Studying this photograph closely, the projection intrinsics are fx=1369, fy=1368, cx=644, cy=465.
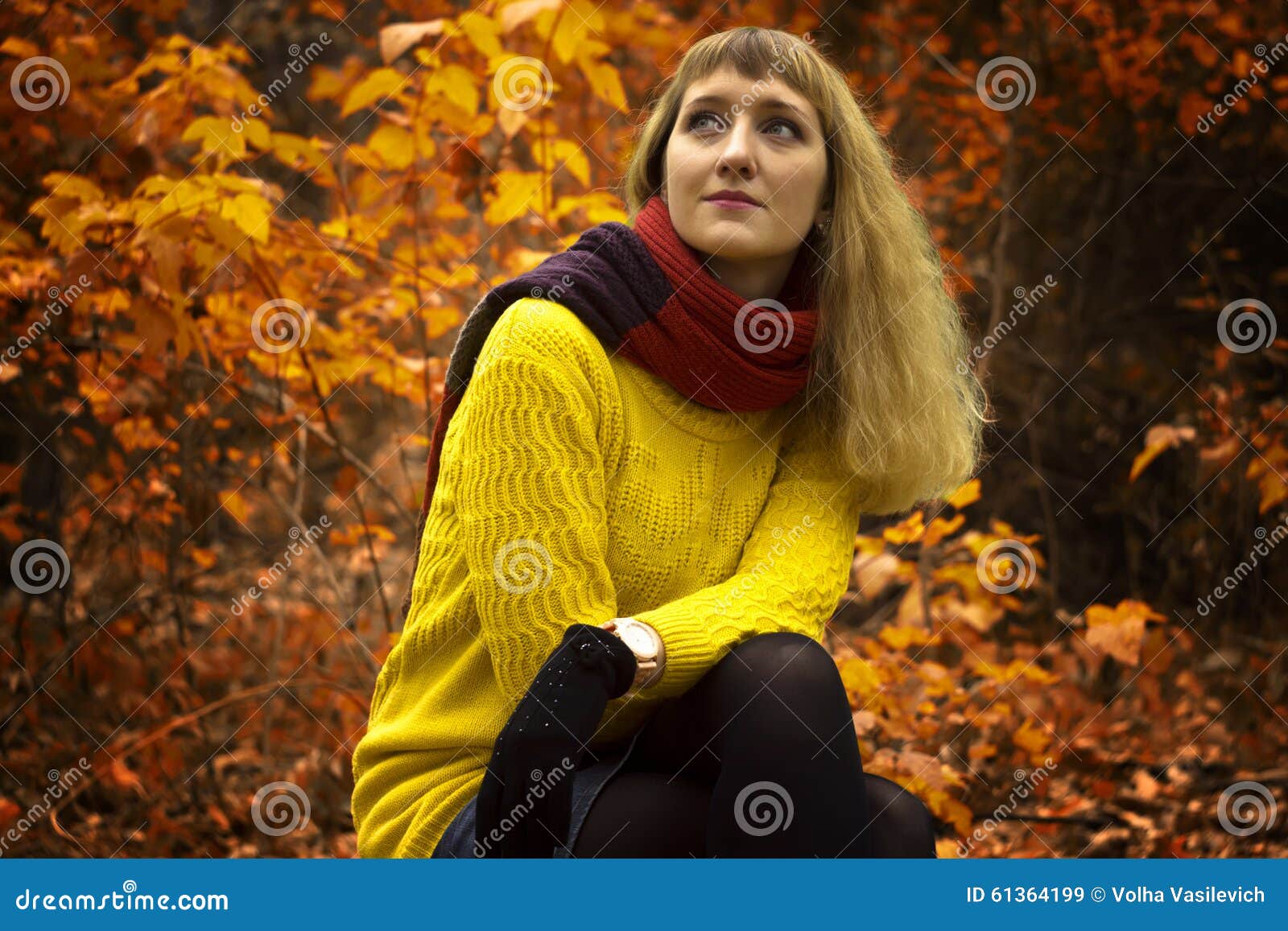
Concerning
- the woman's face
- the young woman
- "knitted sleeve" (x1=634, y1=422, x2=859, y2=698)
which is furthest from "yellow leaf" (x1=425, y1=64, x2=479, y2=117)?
"knitted sleeve" (x1=634, y1=422, x2=859, y2=698)

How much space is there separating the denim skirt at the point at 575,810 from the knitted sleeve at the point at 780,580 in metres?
0.12

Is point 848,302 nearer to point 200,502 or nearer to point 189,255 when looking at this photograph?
point 189,255

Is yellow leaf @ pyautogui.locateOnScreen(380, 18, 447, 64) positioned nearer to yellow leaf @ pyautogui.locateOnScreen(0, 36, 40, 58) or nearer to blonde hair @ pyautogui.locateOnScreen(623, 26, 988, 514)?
blonde hair @ pyautogui.locateOnScreen(623, 26, 988, 514)

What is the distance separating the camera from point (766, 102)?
188 centimetres

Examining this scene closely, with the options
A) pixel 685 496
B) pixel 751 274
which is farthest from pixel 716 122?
pixel 685 496

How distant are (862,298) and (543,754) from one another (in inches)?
33.4

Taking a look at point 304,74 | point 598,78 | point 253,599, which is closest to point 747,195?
point 598,78

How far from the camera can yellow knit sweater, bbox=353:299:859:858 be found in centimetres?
162

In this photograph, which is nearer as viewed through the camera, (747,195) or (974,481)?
(747,195)

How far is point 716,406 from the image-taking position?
1.88 metres

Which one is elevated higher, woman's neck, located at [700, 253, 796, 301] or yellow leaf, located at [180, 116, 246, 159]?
woman's neck, located at [700, 253, 796, 301]

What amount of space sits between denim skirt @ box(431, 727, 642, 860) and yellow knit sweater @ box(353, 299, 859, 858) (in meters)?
0.02

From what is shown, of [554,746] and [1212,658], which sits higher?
[1212,658]

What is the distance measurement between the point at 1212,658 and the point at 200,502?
3032 mm
